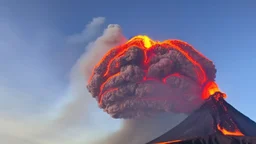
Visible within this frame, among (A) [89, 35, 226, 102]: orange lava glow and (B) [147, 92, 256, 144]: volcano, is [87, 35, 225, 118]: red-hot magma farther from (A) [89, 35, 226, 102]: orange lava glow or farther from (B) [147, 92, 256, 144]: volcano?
(B) [147, 92, 256, 144]: volcano

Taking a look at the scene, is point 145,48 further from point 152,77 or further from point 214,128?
point 214,128

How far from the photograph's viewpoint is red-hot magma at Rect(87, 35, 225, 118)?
29.4 m

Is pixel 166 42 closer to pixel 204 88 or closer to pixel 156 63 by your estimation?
pixel 156 63

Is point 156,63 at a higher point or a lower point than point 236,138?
higher

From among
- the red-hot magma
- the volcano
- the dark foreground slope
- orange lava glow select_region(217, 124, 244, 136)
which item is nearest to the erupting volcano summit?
the red-hot magma

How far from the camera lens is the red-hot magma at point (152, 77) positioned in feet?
96.6

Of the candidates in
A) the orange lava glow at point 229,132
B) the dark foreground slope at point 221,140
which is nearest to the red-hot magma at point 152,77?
the orange lava glow at point 229,132

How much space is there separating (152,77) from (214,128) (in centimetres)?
1712

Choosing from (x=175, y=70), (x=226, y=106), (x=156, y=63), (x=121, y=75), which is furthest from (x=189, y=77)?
(x=226, y=106)

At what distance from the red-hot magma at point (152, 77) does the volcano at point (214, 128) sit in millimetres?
12199

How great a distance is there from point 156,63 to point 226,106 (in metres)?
14.0

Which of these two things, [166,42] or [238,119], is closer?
[238,119]

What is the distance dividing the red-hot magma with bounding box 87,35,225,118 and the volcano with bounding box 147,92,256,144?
12199mm

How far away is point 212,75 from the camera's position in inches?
1201
